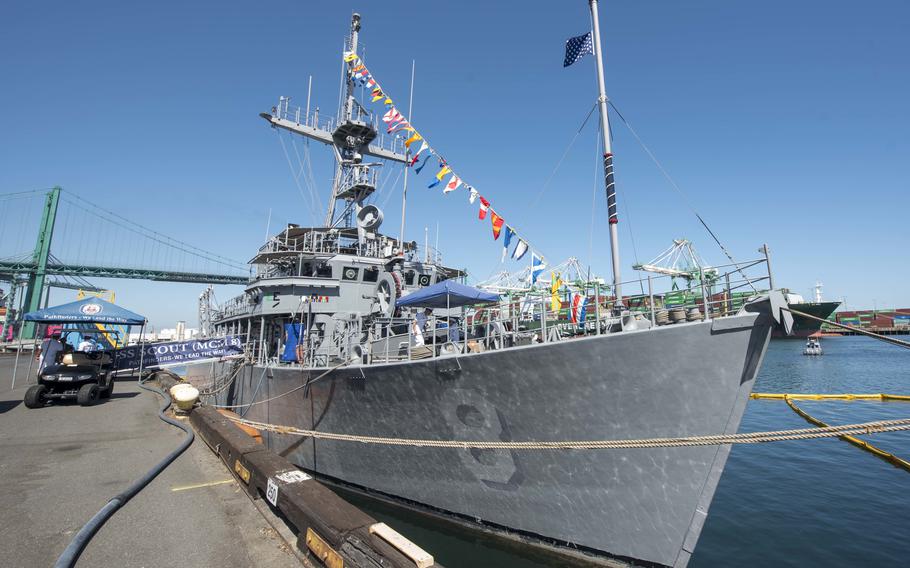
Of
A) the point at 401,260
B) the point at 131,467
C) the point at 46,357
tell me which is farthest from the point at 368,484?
the point at 46,357

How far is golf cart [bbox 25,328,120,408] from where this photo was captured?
984cm

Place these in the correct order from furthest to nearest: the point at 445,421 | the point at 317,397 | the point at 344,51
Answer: the point at 344,51
the point at 317,397
the point at 445,421

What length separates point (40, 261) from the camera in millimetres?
63406

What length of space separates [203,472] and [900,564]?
10499 mm

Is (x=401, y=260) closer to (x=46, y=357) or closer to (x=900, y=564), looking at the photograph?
(x=46, y=357)

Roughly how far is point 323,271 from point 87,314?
24.4ft

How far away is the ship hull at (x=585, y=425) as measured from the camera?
16.8 ft

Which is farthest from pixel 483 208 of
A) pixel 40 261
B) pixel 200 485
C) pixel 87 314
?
pixel 40 261

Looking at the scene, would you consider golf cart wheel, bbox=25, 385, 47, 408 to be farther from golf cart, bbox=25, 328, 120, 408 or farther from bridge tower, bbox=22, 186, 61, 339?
bridge tower, bbox=22, 186, 61, 339

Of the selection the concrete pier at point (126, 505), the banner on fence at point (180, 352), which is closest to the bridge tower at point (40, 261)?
the banner on fence at point (180, 352)

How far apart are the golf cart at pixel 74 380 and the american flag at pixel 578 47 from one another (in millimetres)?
13882

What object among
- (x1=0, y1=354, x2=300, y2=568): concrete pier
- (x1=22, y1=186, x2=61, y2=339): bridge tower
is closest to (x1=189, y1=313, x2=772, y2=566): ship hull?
(x1=0, y1=354, x2=300, y2=568): concrete pier

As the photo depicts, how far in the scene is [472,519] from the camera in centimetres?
696

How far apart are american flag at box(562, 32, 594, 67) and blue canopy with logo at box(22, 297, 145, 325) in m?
15.7
